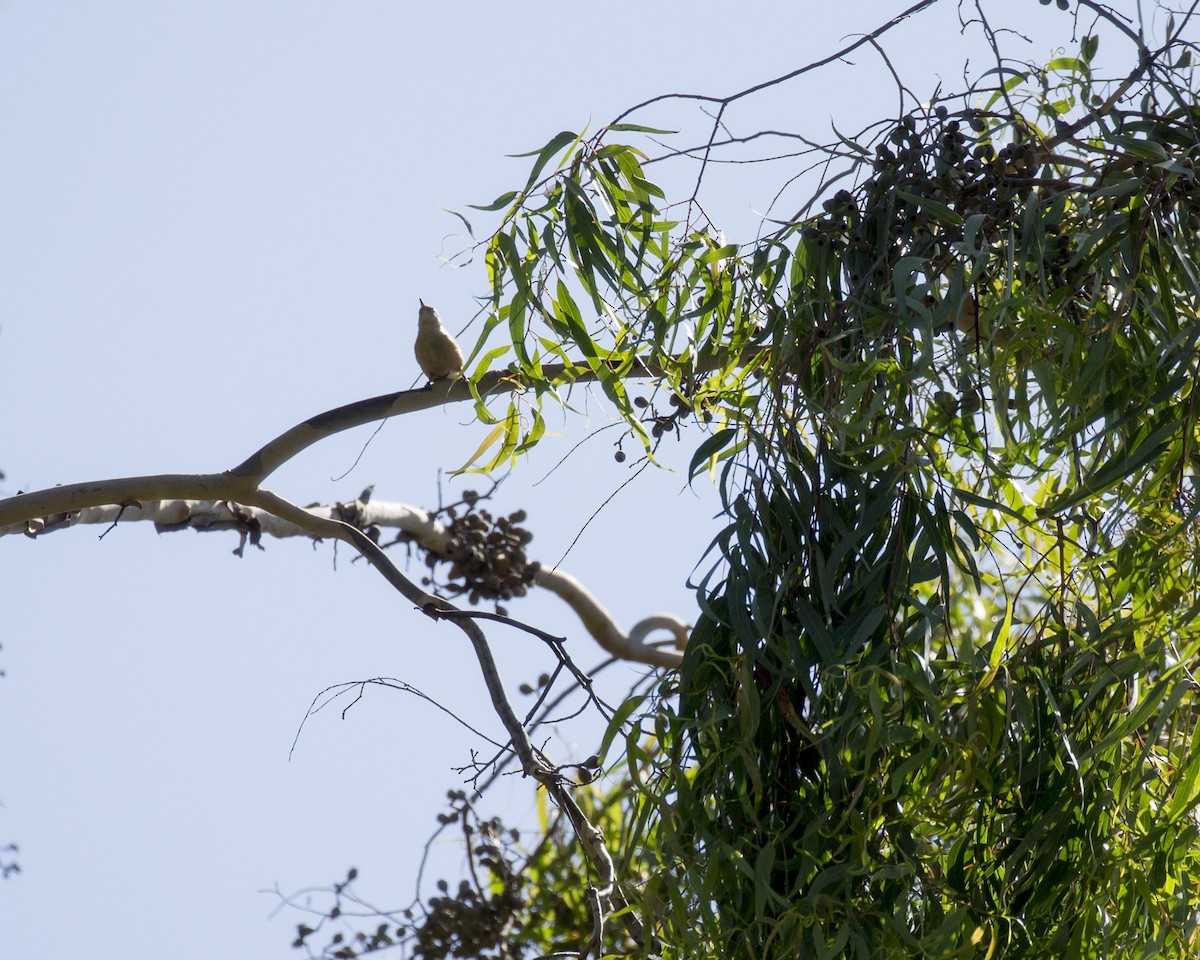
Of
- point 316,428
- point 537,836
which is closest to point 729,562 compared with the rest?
point 316,428

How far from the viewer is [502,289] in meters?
1.23

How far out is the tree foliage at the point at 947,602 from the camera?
97 centimetres

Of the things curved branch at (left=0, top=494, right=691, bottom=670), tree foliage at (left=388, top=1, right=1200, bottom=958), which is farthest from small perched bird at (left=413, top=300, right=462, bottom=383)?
tree foliage at (left=388, top=1, right=1200, bottom=958)

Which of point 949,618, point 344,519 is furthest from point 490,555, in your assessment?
point 949,618

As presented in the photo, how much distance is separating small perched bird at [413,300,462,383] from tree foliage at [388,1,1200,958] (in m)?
0.90

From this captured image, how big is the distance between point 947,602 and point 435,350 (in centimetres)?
111

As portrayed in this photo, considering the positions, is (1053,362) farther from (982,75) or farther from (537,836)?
(537,836)

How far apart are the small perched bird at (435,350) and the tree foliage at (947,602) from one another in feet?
2.95

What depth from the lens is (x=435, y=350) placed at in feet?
6.47

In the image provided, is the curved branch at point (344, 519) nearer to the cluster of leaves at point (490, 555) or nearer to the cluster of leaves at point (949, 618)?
the cluster of leaves at point (490, 555)

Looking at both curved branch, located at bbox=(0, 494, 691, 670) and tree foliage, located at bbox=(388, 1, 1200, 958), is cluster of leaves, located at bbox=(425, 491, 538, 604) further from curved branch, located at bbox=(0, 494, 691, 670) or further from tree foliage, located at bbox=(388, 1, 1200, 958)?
tree foliage, located at bbox=(388, 1, 1200, 958)

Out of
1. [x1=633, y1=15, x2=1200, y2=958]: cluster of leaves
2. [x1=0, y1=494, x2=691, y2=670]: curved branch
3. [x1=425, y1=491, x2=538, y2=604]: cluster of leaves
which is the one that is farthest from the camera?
[x1=425, y1=491, x2=538, y2=604]: cluster of leaves

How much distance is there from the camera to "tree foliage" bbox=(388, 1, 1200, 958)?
966 millimetres

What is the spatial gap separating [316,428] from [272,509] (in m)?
0.16
